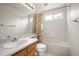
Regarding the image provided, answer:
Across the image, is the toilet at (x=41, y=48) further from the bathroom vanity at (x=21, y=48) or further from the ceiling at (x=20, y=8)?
the ceiling at (x=20, y=8)

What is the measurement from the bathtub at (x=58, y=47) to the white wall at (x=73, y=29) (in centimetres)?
6

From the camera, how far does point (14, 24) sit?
107 cm

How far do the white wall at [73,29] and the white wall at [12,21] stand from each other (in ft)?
1.48

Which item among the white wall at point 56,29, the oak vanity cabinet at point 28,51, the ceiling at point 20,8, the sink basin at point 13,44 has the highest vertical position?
the ceiling at point 20,8

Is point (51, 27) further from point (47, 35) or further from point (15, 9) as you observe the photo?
point (15, 9)

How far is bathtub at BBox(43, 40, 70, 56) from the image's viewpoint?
3.38 feet

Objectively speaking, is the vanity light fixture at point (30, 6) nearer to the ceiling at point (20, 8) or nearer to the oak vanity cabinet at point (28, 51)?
the ceiling at point (20, 8)

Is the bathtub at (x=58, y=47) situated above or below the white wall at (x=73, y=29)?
below

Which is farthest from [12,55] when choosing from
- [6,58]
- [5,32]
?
[5,32]

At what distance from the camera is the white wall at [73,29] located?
103cm

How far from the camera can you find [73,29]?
105 centimetres

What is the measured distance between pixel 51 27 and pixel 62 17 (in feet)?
0.51

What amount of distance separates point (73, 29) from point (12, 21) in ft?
2.10

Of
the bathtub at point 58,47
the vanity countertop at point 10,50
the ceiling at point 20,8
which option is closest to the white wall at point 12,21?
the ceiling at point 20,8
